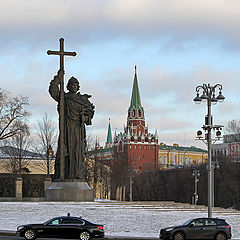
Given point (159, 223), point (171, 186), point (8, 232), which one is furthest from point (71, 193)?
point (171, 186)

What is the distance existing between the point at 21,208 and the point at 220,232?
12440 millimetres

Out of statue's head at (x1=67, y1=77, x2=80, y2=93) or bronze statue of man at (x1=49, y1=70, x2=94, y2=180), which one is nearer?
bronze statue of man at (x1=49, y1=70, x2=94, y2=180)

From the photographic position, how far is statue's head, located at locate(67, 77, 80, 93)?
1399 inches

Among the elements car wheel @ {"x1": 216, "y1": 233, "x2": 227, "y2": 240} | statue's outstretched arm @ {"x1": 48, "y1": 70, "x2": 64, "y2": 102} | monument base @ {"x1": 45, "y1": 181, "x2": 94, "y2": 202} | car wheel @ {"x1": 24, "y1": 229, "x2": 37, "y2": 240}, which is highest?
statue's outstretched arm @ {"x1": 48, "y1": 70, "x2": 64, "y2": 102}

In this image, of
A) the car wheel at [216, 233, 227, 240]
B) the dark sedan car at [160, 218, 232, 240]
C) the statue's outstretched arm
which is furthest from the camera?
the statue's outstretched arm

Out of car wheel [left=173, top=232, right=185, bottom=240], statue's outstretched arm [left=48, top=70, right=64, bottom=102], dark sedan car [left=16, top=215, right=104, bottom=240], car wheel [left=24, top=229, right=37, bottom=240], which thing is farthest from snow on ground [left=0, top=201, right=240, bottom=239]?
statue's outstretched arm [left=48, top=70, right=64, bottom=102]

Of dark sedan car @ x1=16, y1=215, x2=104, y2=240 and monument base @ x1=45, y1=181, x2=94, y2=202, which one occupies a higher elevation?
monument base @ x1=45, y1=181, x2=94, y2=202

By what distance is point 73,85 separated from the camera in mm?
35531

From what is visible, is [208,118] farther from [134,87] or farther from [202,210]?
[134,87]

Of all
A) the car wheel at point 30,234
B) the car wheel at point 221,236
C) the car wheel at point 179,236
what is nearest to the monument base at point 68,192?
the car wheel at point 30,234

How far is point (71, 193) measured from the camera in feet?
112

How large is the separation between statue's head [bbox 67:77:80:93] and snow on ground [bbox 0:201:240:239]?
22.6ft

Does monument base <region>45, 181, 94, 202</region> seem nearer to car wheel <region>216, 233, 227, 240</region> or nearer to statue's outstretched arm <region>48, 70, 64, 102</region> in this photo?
statue's outstretched arm <region>48, 70, 64, 102</region>

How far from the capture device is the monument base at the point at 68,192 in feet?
111
